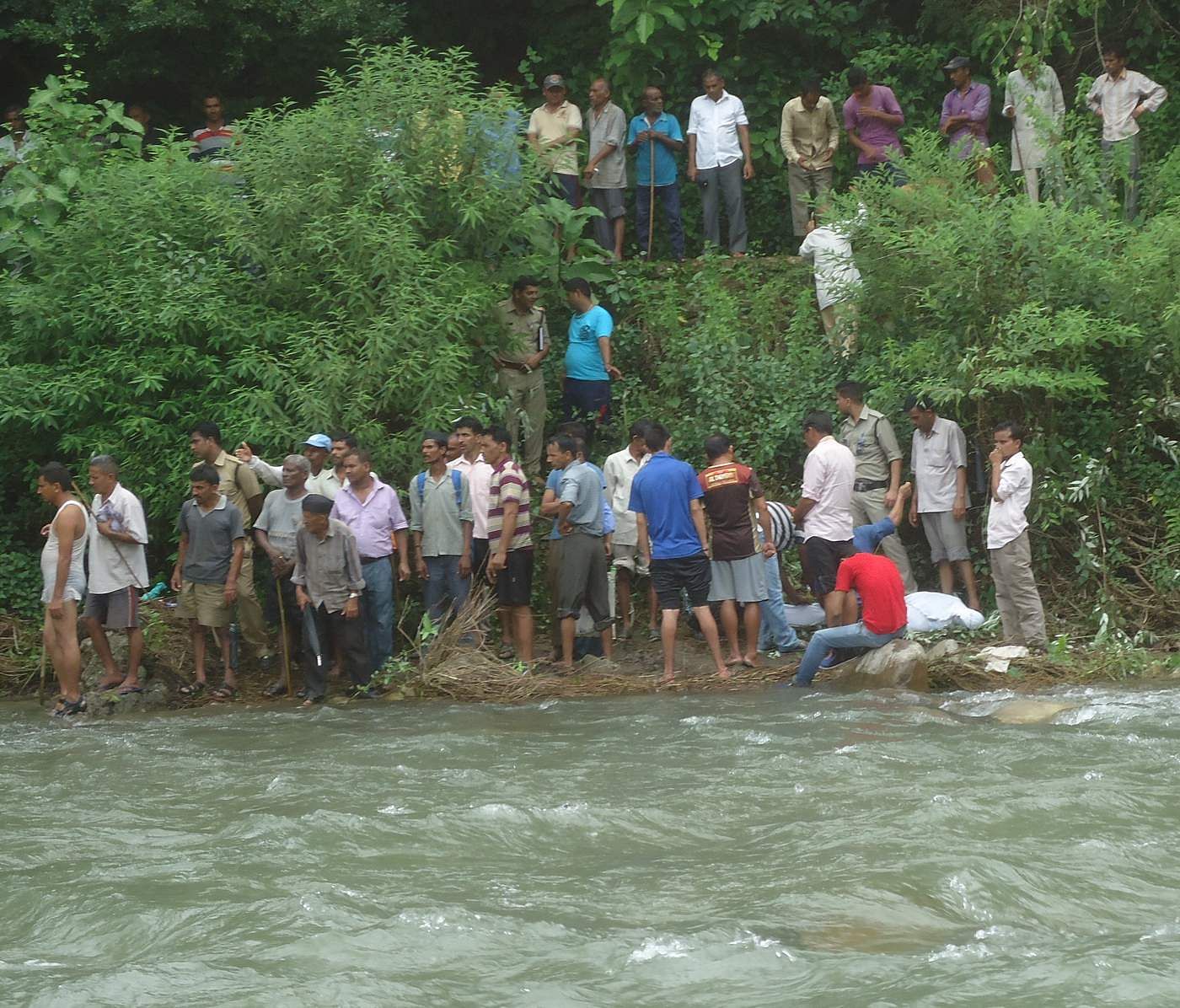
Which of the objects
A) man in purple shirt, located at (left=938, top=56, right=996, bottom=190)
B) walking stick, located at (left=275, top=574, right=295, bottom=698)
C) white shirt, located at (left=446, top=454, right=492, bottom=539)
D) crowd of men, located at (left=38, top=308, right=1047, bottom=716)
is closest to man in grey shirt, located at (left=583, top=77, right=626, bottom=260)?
man in purple shirt, located at (left=938, top=56, right=996, bottom=190)

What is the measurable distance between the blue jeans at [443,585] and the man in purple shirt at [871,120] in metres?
7.01

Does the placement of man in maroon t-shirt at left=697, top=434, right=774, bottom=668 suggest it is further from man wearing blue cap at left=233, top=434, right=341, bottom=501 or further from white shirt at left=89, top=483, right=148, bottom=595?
white shirt at left=89, top=483, right=148, bottom=595

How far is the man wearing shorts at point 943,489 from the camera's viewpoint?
44.4 feet

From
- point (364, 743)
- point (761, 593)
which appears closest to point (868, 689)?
point (761, 593)

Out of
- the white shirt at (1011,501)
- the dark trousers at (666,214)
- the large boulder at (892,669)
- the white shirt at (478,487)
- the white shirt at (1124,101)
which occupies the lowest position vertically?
the large boulder at (892,669)

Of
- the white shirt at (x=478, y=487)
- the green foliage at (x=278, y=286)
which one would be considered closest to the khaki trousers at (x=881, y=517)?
the white shirt at (x=478, y=487)

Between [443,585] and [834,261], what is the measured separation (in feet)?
16.7

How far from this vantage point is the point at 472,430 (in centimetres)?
1317

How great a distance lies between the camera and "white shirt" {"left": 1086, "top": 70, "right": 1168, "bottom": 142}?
52.6 feet

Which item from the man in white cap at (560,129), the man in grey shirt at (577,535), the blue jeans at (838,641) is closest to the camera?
the blue jeans at (838,641)

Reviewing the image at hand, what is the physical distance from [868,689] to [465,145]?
616cm

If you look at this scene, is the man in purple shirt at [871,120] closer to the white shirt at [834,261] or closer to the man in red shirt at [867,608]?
the white shirt at [834,261]

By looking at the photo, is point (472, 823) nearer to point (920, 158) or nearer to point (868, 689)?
point (868, 689)

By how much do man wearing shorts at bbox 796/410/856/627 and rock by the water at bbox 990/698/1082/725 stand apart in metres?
1.97
